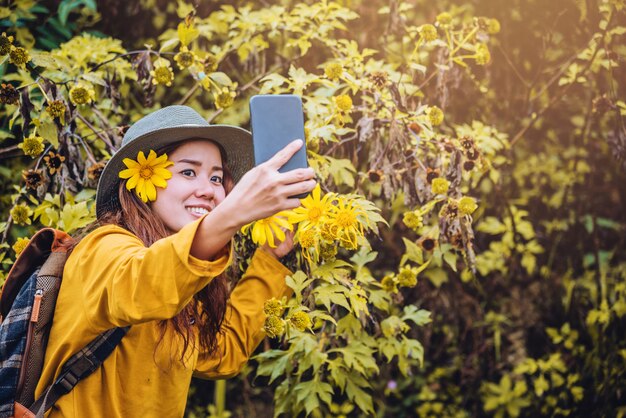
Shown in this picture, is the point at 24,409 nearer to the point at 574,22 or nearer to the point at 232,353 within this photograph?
the point at 232,353

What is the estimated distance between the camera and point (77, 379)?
5.30ft

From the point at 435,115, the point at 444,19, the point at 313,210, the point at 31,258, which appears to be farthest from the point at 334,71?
the point at 31,258

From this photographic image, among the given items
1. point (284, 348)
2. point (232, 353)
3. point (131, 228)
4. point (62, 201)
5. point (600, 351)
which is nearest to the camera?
point (131, 228)

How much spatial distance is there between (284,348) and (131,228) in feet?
3.05

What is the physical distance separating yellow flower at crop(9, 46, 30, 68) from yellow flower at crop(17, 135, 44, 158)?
24 centimetres

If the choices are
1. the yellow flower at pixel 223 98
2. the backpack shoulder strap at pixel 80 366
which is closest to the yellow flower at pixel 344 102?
the yellow flower at pixel 223 98

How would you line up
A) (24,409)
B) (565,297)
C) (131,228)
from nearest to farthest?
(24,409), (131,228), (565,297)

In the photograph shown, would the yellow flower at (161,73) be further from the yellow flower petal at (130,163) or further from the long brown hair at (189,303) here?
the yellow flower petal at (130,163)

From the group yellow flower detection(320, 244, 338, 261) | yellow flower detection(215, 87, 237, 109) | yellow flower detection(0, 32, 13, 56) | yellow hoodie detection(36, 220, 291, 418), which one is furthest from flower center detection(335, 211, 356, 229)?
yellow flower detection(0, 32, 13, 56)

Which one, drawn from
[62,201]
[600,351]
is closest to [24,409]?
[62,201]

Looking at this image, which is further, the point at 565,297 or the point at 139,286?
Result: the point at 565,297

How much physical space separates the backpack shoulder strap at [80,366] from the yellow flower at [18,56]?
1.01 meters

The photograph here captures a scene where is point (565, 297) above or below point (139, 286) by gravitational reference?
below

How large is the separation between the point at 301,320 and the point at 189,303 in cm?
32
